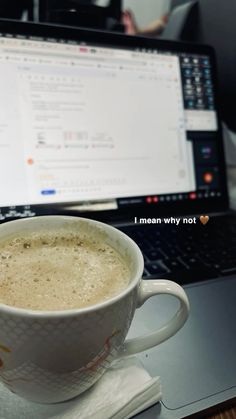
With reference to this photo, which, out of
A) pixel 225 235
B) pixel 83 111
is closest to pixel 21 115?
pixel 83 111

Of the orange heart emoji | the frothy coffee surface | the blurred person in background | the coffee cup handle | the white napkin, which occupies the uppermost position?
the blurred person in background

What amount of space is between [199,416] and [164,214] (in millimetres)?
328

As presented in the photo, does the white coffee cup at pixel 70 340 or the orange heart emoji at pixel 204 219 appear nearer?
the white coffee cup at pixel 70 340

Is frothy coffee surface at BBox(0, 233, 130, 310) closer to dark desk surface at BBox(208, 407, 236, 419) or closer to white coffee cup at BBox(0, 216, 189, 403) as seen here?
white coffee cup at BBox(0, 216, 189, 403)

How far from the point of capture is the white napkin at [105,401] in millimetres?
256

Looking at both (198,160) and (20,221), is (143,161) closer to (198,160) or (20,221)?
(198,160)

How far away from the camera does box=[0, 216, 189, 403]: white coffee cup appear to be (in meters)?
0.21

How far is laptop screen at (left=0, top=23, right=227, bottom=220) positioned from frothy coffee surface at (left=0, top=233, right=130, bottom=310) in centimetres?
20

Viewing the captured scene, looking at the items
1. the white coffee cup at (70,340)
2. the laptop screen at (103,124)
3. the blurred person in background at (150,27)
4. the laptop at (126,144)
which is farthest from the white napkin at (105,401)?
the blurred person in background at (150,27)

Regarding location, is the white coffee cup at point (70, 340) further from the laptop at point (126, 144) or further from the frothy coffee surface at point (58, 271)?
the laptop at point (126, 144)

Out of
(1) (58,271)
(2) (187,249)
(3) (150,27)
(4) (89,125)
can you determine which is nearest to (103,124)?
(4) (89,125)

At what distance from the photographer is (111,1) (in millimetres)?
685

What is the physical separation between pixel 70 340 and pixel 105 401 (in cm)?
7

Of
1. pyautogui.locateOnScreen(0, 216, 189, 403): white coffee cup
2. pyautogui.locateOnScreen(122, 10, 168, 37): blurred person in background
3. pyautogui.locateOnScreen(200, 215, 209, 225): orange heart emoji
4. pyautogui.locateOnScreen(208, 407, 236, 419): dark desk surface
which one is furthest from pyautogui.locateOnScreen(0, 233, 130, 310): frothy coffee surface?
pyautogui.locateOnScreen(122, 10, 168, 37): blurred person in background
